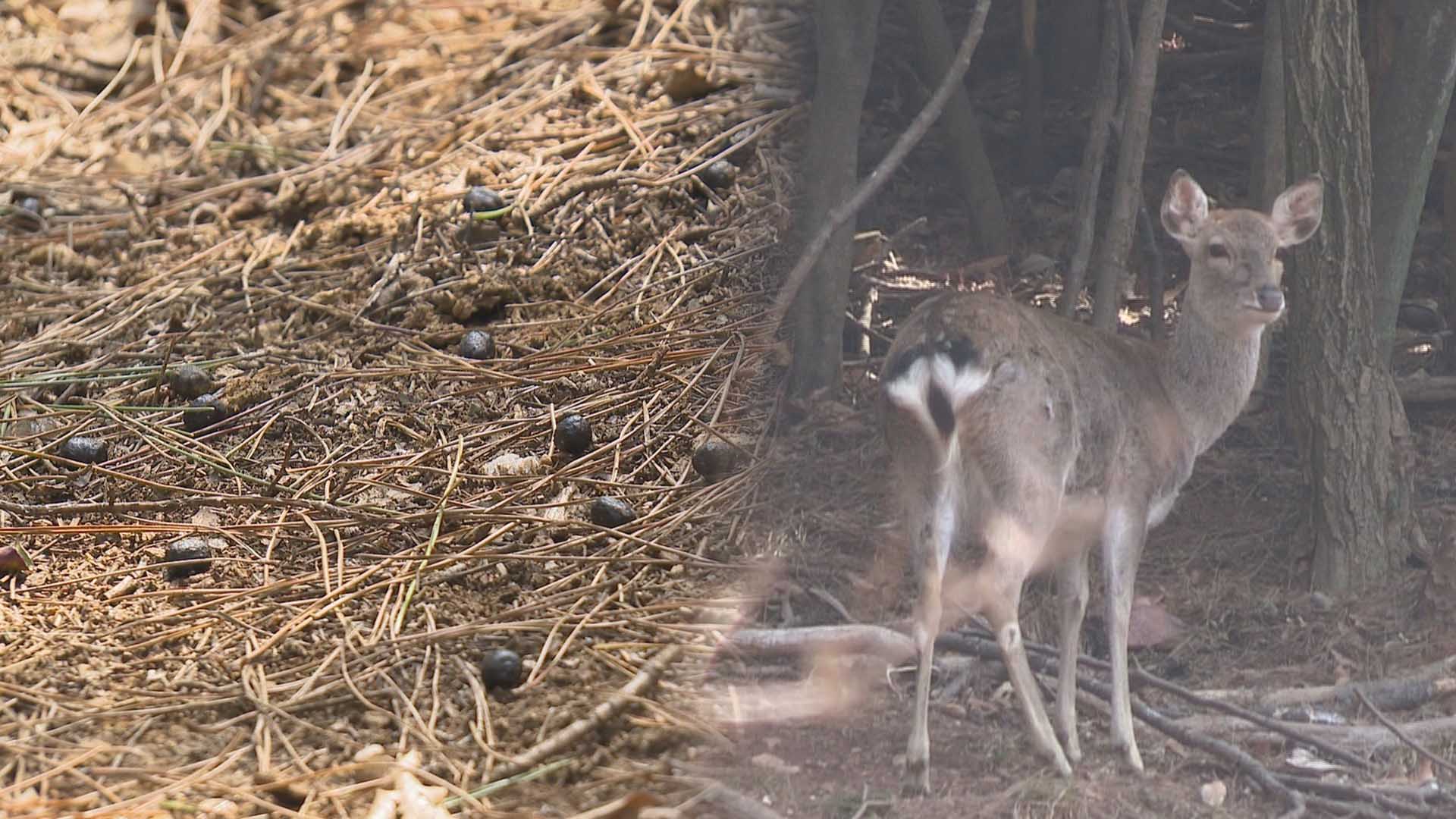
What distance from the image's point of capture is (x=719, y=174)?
3.84 metres

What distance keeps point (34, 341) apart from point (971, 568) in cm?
254

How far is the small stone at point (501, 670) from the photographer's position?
2590 mm

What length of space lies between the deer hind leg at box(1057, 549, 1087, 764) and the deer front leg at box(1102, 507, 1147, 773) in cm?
5

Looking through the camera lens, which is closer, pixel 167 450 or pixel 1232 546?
pixel 1232 546

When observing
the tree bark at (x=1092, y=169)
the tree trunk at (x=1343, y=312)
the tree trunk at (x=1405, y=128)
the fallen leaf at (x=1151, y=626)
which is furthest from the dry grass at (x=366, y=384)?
the tree trunk at (x=1405, y=128)

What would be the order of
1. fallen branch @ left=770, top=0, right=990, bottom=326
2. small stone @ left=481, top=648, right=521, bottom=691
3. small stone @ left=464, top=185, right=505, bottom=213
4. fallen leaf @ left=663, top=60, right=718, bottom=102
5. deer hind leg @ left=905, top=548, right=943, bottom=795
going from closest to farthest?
deer hind leg @ left=905, top=548, right=943, bottom=795
fallen branch @ left=770, top=0, right=990, bottom=326
small stone @ left=481, top=648, right=521, bottom=691
small stone @ left=464, top=185, right=505, bottom=213
fallen leaf @ left=663, top=60, right=718, bottom=102

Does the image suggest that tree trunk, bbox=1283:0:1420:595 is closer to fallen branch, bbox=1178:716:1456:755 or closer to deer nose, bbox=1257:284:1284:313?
deer nose, bbox=1257:284:1284:313

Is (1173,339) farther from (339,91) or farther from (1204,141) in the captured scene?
(339,91)

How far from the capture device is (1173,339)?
9.27 feet

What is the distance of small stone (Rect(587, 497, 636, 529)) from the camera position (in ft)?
9.84

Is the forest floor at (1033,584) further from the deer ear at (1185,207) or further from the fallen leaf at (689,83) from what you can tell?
the fallen leaf at (689,83)

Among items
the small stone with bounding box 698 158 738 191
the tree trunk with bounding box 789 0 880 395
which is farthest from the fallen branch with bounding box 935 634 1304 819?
the small stone with bounding box 698 158 738 191

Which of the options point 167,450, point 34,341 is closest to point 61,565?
point 167,450

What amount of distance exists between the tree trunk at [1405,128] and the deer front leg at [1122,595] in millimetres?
591
